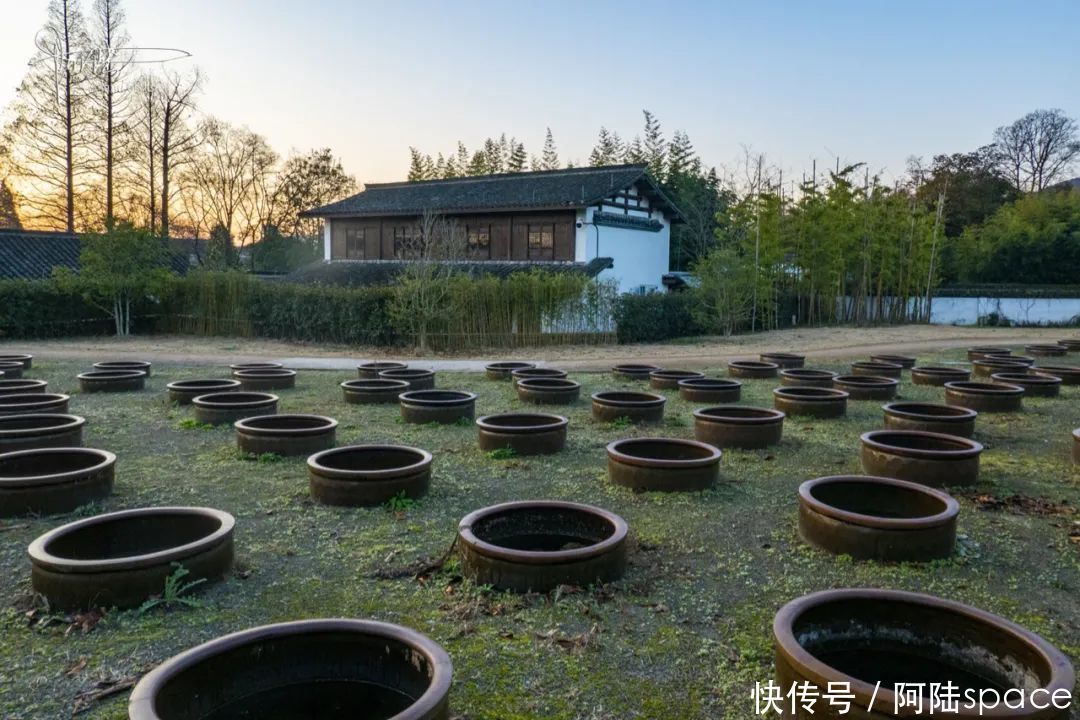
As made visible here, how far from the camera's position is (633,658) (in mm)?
3246

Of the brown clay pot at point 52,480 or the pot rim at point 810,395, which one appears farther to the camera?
the pot rim at point 810,395

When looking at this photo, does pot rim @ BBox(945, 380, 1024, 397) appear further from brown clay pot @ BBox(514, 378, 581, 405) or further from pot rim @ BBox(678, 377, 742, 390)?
brown clay pot @ BBox(514, 378, 581, 405)

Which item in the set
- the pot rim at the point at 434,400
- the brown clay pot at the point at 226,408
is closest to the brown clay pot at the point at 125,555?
the brown clay pot at the point at 226,408

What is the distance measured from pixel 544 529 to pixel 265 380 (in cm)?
762

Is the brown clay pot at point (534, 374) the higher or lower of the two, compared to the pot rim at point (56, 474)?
higher

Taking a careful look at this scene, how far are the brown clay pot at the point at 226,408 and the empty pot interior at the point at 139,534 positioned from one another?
13.2ft

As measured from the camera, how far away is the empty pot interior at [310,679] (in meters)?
2.77

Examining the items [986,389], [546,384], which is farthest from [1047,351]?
[546,384]

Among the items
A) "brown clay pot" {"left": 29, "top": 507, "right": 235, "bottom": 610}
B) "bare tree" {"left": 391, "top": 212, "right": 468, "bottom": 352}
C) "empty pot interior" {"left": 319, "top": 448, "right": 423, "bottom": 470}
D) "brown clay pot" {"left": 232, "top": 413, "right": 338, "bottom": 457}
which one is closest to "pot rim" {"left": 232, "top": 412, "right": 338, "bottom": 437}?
"brown clay pot" {"left": 232, "top": 413, "right": 338, "bottom": 457}

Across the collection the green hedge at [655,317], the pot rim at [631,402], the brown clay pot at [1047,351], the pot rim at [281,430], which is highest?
the green hedge at [655,317]

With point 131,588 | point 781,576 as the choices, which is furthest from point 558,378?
point 131,588

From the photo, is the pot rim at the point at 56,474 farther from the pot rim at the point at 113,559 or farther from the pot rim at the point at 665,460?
the pot rim at the point at 665,460

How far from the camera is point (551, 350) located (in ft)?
57.7

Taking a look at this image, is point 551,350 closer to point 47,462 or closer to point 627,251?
point 627,251
